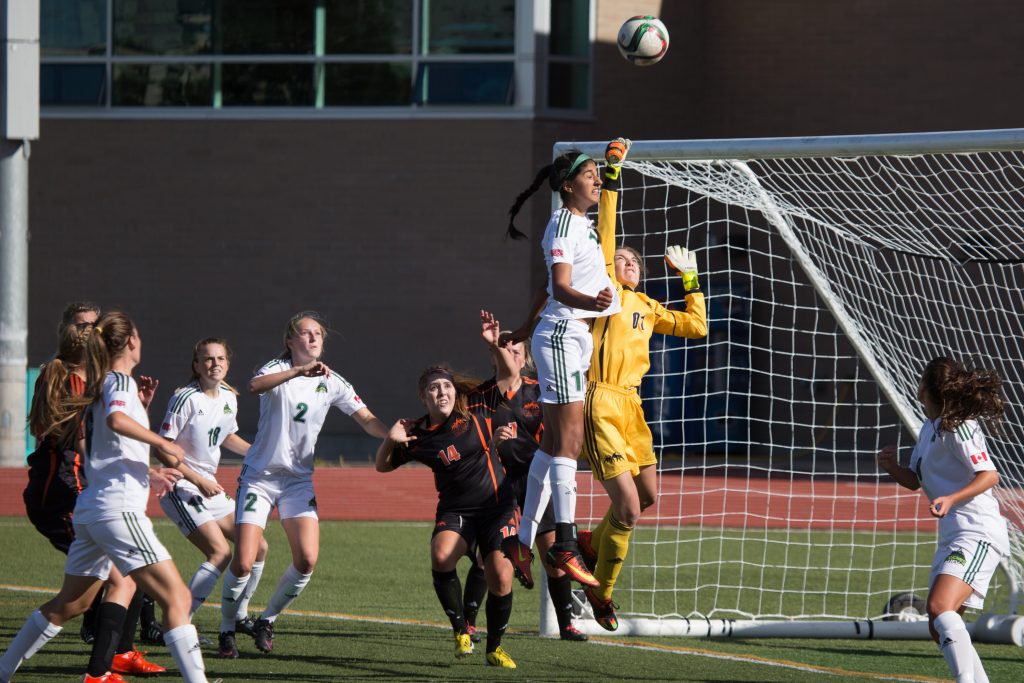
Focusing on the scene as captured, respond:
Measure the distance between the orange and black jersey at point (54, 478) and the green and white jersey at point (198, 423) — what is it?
2.15 ft

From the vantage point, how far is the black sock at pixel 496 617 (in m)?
7.27

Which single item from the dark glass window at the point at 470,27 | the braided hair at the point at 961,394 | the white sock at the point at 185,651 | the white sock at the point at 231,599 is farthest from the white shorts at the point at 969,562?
the dark glass window at the point at 470,27

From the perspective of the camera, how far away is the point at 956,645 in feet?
19.9

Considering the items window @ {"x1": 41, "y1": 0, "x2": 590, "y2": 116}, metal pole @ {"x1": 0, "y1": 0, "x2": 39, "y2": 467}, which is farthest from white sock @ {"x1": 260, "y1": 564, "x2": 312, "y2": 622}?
window @ {"x1": 41, "y1": 0, "x2": 590, "y2": 116}

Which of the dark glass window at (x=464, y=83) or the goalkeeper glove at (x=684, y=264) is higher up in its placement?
the dark glass window at (x=464, y=83)

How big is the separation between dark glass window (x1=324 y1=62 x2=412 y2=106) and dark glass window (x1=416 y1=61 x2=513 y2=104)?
0.24 meters

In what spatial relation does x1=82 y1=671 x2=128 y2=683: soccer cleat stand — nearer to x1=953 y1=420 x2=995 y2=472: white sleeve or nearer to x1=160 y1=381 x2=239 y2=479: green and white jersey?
x1=160 y1=381 x2=239 y2=479: green and white jersey

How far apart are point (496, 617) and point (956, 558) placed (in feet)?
7.73

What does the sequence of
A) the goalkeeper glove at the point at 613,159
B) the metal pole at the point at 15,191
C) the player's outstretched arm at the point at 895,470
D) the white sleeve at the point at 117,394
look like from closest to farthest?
the white sleeve at the point at 117,394
the player's outstretched arm at the point at 895,470
the goalkeeper glove at the point at 613,159
the metal pole at the point at 15,191

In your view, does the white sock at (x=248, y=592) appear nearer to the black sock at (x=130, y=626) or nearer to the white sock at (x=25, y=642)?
the black sock at (x=130, y=626)

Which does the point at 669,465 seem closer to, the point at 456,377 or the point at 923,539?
the point at 923,539

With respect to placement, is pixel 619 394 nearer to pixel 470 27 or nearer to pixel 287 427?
pixel 287 427

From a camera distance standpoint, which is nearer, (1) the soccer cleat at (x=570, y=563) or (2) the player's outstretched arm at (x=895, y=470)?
(2) the player's outstretched arm at (x=895, y=470)

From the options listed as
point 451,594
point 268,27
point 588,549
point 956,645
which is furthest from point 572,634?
point 268,27
